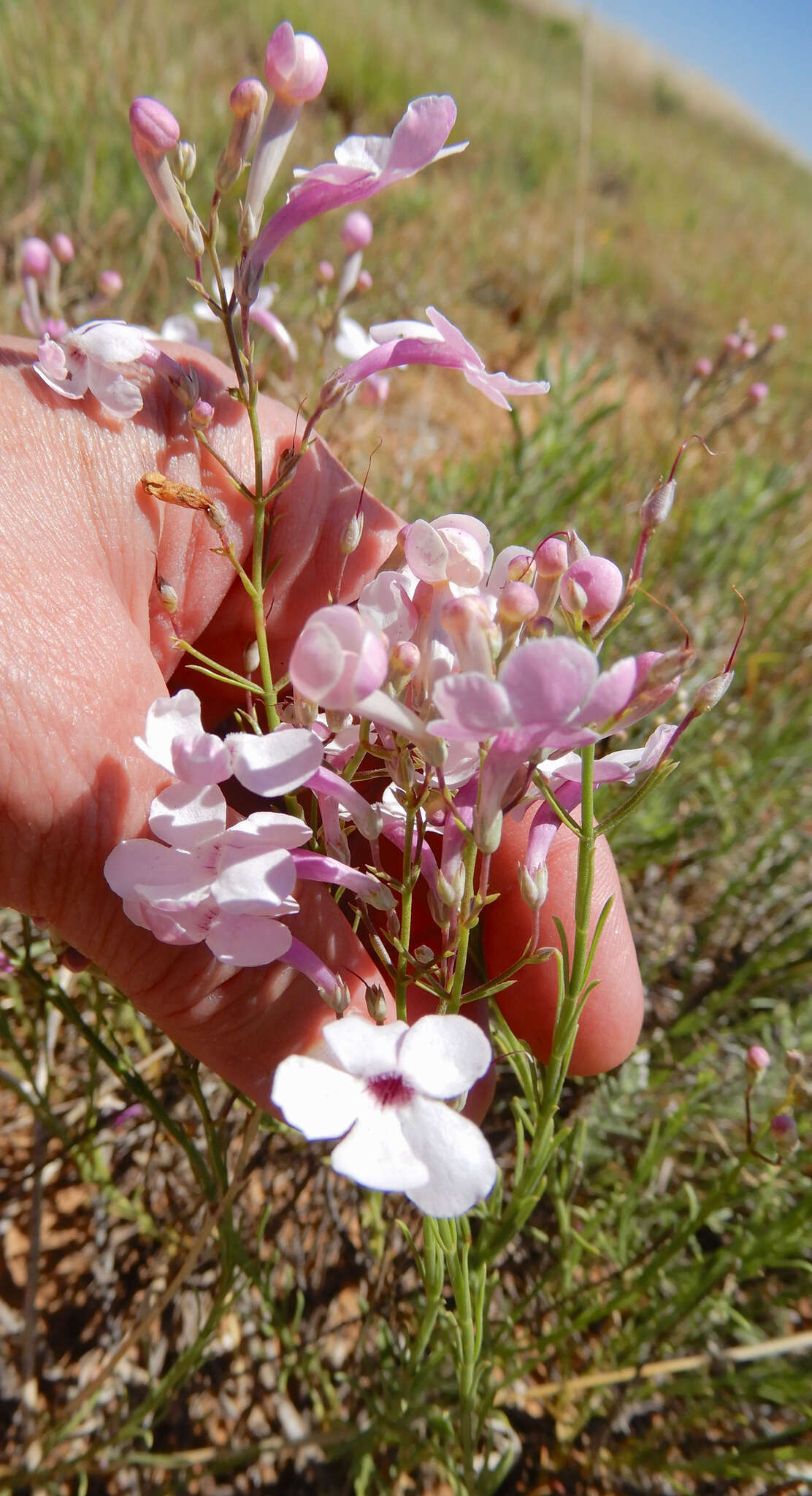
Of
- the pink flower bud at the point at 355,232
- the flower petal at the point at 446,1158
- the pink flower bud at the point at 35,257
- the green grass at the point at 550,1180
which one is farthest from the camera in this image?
the pink flower bud at the point at 35,257

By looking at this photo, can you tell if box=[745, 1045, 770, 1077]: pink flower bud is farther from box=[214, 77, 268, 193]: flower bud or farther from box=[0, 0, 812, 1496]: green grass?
box=[214, 77, 268, 193]: flower bud

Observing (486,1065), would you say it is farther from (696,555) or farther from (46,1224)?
(696,555)

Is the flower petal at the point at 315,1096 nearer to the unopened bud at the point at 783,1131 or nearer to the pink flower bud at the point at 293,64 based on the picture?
the unopened bud at the point at 783,1131

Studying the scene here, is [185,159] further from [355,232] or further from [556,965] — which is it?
[556,965]

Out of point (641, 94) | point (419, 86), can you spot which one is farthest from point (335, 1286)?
point (641, 94)

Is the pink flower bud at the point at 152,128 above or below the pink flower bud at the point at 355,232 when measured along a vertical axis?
above

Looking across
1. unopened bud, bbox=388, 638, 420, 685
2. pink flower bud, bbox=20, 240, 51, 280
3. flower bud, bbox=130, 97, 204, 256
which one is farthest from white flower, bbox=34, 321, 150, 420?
pink flower bud, bbox=20, 240, 51, 280

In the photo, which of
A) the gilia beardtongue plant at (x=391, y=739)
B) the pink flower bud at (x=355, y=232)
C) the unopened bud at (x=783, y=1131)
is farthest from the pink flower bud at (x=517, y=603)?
the pink flower bud at (x=355, y=232)
